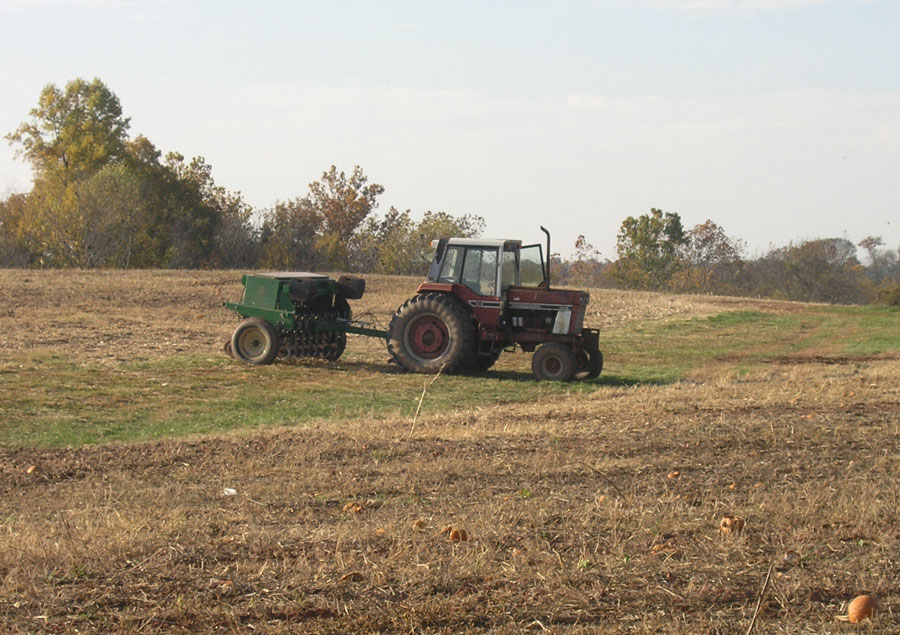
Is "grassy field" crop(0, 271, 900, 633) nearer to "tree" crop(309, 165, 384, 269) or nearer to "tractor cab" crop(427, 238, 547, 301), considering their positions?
"tractor cab" crop(427, 238, 547, 301)

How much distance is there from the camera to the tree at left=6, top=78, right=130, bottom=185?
180 ft

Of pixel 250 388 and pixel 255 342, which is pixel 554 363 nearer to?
pixel 250 388

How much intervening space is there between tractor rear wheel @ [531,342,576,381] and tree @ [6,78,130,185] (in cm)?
4352

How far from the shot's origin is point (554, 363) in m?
Result: 17.3

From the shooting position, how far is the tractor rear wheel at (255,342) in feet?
59.0

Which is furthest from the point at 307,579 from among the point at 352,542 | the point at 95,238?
the point at 95,238

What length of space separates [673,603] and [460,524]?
74.1 inches

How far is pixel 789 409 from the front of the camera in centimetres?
1233

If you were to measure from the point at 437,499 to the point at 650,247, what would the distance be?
63.5 meters

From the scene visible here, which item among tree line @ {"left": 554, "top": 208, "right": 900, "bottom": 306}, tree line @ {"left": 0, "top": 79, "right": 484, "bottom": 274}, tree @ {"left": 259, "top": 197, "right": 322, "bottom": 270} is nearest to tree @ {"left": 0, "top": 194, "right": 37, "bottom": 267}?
tree line @ {"left": 0, "top": 79, "right": 484, "bottom": 274}

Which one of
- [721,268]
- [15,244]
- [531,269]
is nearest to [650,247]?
[721,268]

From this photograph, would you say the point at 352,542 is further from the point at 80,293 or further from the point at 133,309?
the point at 80,293

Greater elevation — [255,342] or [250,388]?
[255,342]

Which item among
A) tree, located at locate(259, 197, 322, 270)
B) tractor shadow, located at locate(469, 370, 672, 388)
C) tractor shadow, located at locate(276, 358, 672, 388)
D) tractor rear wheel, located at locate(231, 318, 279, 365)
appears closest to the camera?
tractor shadow, located at locate(469, 370, 672, 388)
